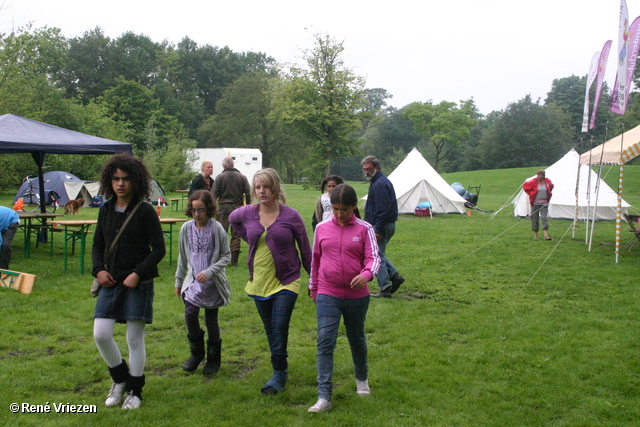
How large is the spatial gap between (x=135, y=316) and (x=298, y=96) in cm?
3589

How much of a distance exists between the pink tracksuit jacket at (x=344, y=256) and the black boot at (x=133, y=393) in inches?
55.0

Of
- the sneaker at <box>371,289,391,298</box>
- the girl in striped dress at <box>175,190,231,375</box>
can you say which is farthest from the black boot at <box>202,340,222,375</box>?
the sneaker at <box>371,289,391,298</box>

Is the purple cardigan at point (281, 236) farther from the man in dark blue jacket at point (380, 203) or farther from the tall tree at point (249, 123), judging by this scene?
the tall tree at point (249, 123)

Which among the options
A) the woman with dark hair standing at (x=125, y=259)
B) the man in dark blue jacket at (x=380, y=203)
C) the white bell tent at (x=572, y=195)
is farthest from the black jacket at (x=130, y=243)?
the white bell tent at (x=572, y=195)

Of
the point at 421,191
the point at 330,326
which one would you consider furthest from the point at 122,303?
the point at 421,191

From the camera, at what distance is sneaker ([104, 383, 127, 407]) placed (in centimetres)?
369

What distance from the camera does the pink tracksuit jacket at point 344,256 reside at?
145 inches

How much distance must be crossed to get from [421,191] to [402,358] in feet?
48.6

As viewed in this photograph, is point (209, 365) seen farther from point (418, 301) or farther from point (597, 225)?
point (597, 225)

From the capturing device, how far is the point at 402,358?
4.84 meters

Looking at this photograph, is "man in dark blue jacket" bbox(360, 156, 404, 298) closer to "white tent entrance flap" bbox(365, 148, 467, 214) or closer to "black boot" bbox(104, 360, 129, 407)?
"black boot" bbox(104, 360, 129, 407)

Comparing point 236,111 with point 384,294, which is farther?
point 236,111

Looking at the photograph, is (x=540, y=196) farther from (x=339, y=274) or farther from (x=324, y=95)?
(x=324, y=95)

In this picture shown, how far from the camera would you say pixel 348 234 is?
3729 mm
